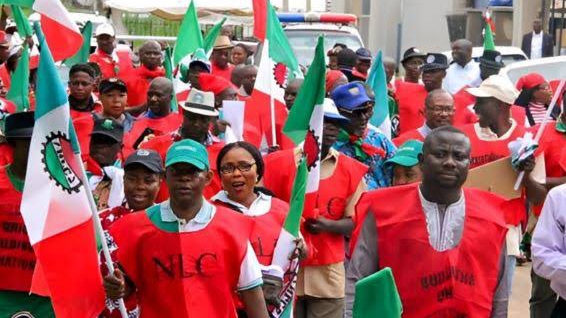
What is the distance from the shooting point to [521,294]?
11578 mm

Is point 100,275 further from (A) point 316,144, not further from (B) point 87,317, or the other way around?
(A) point 316,144

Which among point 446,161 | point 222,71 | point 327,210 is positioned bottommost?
point 222,71

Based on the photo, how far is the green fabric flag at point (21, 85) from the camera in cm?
1003

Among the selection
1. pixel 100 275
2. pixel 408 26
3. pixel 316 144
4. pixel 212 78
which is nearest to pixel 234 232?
pixel 100 275

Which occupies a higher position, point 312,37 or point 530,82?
point 530,82

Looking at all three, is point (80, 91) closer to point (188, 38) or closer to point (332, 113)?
point (332, 113)

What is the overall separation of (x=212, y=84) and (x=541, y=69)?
18.1ft

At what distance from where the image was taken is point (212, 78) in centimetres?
1099

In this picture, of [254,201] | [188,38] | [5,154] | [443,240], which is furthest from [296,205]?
[188,38]

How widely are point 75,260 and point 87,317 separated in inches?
9.7

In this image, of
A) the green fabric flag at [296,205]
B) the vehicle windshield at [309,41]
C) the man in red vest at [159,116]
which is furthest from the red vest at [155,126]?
the vehicle windshield at [309,41]

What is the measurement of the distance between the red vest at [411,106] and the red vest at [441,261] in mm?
6110

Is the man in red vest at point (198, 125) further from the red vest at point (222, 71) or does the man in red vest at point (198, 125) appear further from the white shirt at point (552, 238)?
the red vest at point (222, 71)

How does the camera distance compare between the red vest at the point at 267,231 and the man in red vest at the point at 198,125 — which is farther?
the man in red vest at the point at 198,125
